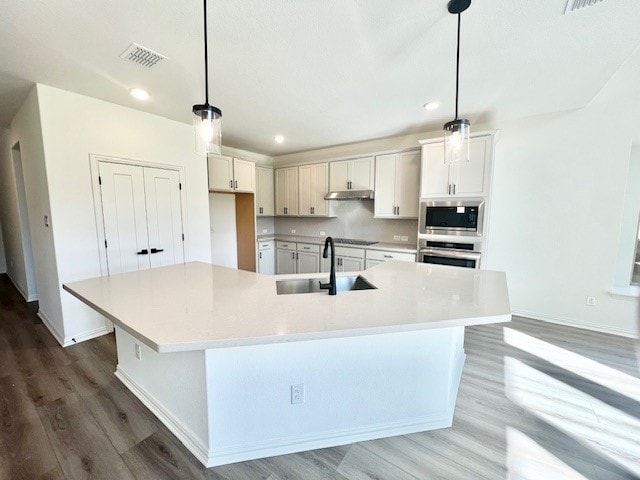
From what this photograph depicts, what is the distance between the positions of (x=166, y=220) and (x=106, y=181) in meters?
0.78

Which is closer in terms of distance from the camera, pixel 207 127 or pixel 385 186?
pixel 207 127

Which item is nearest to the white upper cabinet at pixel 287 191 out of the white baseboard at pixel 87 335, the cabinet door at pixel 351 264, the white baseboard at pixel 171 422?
the cabinet door at pixel 351 264

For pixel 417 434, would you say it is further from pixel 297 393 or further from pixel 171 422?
pixel 171 422

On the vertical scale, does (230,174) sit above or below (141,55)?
below

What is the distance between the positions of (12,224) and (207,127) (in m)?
5.58

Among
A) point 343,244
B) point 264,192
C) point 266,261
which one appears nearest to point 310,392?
point 343,244

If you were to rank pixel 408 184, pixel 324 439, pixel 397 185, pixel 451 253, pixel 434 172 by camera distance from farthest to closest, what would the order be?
pixel 397 185
pixel 408 184
pixel 434 172
pixel 451 253
pixel 324 439

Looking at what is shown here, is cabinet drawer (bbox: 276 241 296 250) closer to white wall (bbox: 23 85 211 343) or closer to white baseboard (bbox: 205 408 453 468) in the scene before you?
white wall (bbox: 23 85 211 343)

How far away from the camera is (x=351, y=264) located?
178 inches

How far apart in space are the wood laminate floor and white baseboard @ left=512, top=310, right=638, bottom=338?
1.70 feet

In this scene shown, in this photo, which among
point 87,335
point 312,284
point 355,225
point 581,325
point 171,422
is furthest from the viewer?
point 355,225

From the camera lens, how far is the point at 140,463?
1561 mm

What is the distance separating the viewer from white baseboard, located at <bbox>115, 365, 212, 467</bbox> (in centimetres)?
158

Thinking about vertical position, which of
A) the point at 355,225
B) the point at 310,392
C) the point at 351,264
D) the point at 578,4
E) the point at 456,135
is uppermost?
the point at 578,4
